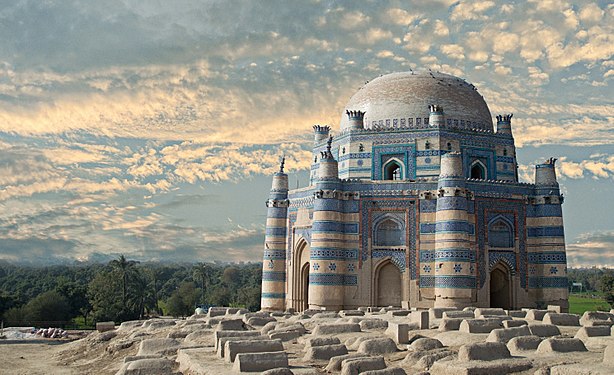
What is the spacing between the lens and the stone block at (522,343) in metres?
15.8

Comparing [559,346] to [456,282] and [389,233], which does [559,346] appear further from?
[389,233]

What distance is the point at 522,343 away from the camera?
15867mm

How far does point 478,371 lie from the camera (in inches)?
533

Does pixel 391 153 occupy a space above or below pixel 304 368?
above

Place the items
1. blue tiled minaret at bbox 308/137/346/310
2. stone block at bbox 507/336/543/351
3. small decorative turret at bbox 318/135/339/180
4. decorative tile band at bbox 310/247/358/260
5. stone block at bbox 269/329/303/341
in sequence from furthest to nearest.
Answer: small decorative turret at bbox 318/135/339/180, decorative tile band at bbox 310/247/358/260, blue tiled minaret at bbox 308/137/346/310, stone block at bbox 269/329/303/341, stone block at bbox 507/336/543/351

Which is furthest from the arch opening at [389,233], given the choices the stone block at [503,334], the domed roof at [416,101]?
the stone block at [503,334]

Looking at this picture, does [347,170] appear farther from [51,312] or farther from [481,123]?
[51,312]

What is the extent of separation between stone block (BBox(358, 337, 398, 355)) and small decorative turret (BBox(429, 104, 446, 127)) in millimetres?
22237

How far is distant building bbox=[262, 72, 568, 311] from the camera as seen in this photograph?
34062mm

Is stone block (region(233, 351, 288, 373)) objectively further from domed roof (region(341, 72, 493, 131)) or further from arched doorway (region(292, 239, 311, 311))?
domed roof (region(341, 72, 493, 131))

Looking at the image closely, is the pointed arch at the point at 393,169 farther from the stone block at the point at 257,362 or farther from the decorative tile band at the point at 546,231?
the stone block at the point at 257,362

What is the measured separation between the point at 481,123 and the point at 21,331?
93.6ft

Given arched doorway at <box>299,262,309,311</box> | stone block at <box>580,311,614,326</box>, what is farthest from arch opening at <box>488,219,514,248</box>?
stone block at <box>580,311,614,326</box>

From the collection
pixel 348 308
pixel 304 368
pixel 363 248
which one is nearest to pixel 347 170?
pixel 363 248
